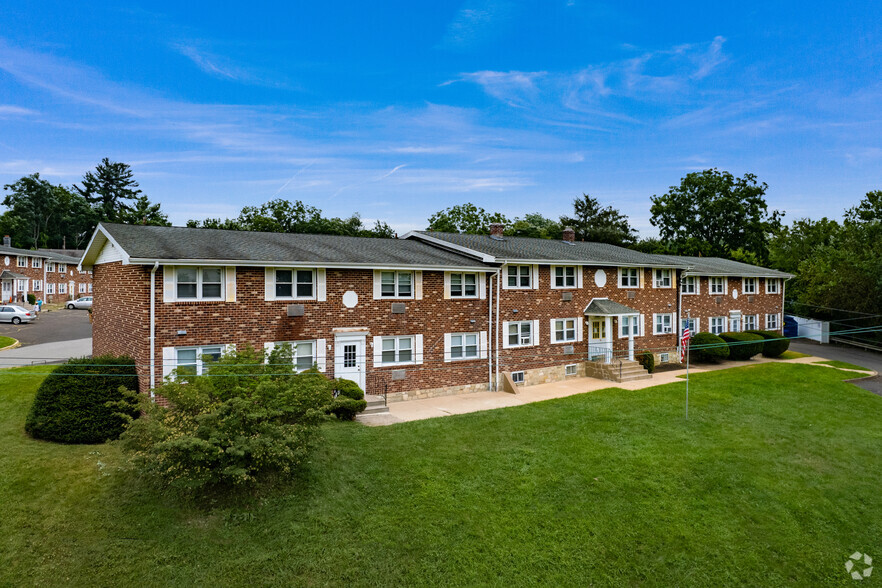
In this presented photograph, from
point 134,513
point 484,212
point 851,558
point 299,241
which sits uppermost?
point 484,212

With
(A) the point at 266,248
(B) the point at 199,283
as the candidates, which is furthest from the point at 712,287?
(B) the point at 199,283

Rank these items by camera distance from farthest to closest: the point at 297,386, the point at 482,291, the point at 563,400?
the point at 482,291 < the point at 563,400 < the point at 297,386

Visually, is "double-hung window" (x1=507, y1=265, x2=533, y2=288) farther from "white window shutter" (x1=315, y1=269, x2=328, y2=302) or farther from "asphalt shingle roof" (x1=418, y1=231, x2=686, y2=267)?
"white window shutter" (x1=315, y1=269, x2=328, y2=302)

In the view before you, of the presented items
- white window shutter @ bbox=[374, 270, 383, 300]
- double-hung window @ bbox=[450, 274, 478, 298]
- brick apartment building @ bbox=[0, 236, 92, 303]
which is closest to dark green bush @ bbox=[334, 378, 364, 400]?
white window shutter @ bbox=[374, 270, 383, 300]

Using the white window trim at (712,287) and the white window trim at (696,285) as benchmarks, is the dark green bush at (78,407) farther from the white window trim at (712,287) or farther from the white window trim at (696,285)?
the white window trim at (712,287)

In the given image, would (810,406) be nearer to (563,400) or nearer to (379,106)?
(563,400)

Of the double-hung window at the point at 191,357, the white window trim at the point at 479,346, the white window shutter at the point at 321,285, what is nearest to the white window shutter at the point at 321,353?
the white window shutter at the point at 321,285

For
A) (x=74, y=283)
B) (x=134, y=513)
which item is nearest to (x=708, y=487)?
(x=134, y=513)
